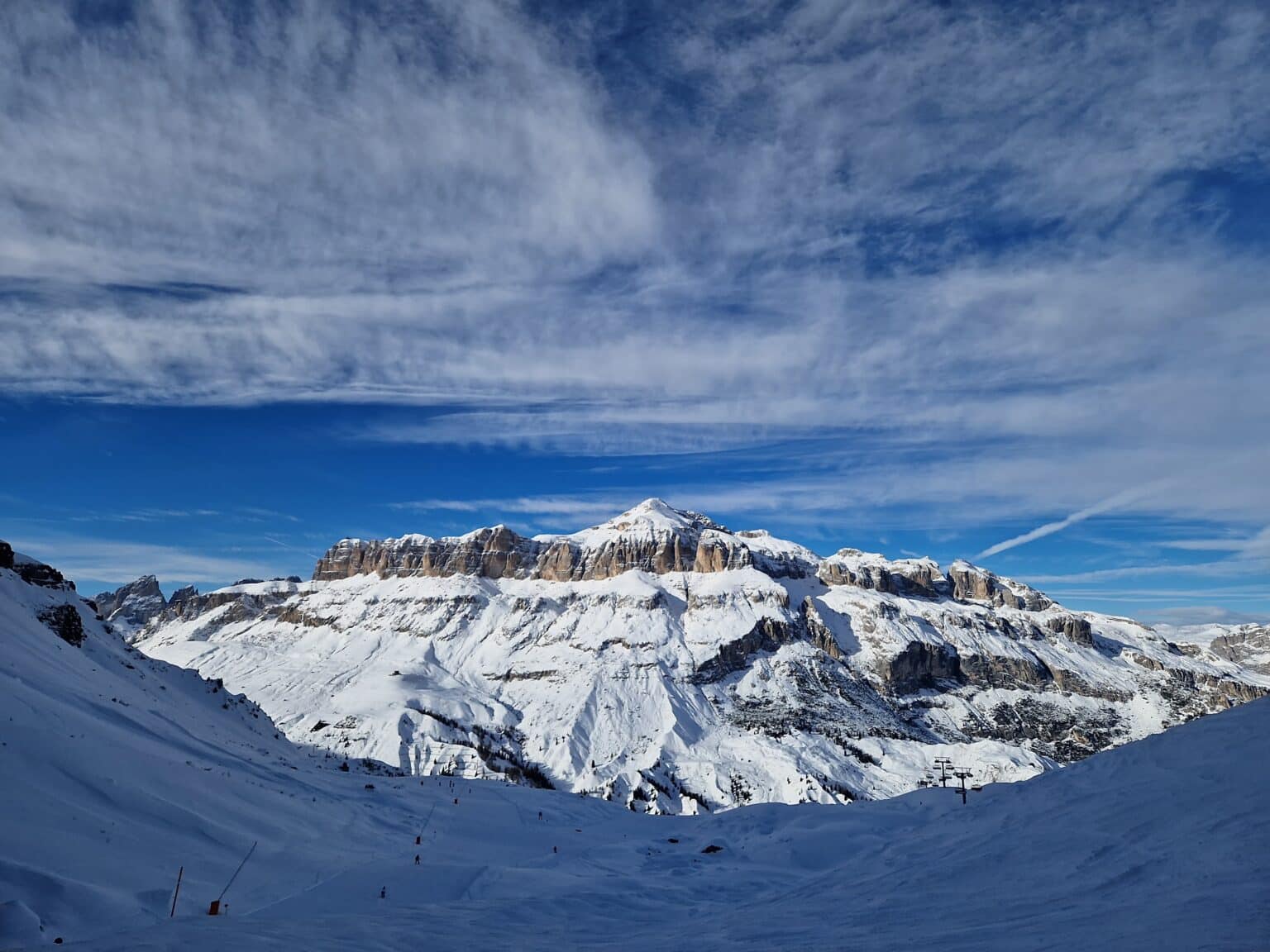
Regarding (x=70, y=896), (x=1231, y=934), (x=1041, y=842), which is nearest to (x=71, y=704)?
(x=70, y=896)

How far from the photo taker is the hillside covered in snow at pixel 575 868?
11078 millimetres

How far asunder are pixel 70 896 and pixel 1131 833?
20.6m

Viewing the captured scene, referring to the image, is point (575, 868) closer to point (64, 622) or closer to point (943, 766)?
point (64, 622)

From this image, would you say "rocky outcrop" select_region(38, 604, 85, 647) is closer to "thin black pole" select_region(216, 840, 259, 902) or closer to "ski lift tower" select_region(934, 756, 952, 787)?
"thin black pole" select_region(216, 840, 259, 902)

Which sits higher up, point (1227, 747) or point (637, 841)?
point (1227, 747)

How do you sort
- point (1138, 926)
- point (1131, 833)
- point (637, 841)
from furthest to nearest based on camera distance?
1. point (637, 841)
2. point (1131, 833)
3. point (1138, 926)

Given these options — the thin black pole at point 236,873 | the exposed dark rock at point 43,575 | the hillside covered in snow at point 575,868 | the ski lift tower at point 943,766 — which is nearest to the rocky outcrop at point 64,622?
the exposed dark rock at point 43,575

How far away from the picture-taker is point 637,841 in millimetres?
40531

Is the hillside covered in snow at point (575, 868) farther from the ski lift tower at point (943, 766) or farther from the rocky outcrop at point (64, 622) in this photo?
the ski lift tower at point (943, 766)

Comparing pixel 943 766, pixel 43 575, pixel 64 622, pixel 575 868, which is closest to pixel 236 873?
pixel 575 868

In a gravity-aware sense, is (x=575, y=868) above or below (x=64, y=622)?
below

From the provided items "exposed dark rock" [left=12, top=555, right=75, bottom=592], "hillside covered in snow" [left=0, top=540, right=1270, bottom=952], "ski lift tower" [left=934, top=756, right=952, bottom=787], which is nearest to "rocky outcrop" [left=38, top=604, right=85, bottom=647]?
"exposed dark rock" [left=12, top=555, right=75, bottom=592]

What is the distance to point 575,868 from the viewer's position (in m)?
30.5

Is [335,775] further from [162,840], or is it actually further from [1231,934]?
[1231,934]
